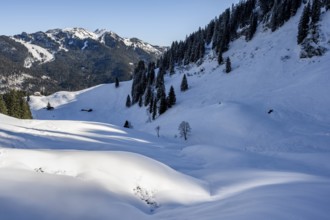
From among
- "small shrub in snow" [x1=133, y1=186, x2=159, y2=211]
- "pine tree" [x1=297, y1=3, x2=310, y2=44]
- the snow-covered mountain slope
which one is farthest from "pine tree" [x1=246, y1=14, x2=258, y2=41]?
"small shrub in snow" [x1=133, y1=186, x2=159, y2=211]

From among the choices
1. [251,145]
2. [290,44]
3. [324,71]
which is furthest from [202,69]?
[251,145]

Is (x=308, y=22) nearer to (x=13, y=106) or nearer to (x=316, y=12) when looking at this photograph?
(x=316, y=12)

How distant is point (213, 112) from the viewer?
60750 millimetres

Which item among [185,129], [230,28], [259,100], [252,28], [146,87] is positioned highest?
[230,28]

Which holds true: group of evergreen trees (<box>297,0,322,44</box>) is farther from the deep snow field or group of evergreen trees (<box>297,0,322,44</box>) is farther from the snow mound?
the snow mound

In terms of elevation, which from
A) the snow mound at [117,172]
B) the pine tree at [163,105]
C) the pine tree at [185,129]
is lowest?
the snow mound at [117,172]

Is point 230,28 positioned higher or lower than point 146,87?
higher

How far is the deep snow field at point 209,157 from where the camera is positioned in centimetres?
979

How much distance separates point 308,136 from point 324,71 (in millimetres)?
22036

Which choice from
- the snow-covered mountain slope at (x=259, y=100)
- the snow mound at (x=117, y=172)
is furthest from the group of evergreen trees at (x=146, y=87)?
the snow mound at (x=117, y=172)

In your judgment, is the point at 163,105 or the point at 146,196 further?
the point at 163,105

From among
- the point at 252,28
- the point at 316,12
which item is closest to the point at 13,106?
the point at 252,28

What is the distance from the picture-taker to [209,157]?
95.6ft

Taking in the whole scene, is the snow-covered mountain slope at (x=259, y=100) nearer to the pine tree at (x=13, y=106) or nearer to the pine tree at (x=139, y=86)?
the pine tree at (x=139, y=86)
